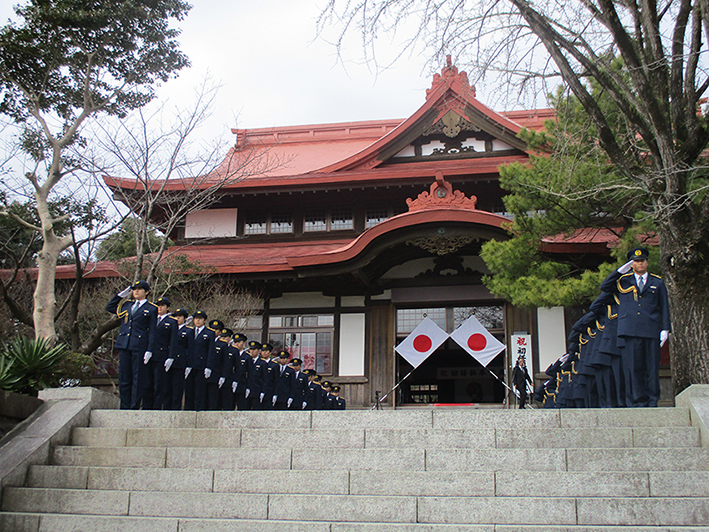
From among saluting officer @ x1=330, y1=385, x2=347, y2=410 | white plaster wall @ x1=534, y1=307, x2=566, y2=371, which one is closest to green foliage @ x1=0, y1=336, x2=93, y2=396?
saluting officer @ x1=330, y1=385, x2=347, y2=410

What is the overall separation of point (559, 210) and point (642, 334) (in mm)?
3989

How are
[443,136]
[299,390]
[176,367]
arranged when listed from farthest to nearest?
1. [443,136]
2. [299,390]
3. [176,367]

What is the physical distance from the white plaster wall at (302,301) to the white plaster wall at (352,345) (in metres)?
0.53

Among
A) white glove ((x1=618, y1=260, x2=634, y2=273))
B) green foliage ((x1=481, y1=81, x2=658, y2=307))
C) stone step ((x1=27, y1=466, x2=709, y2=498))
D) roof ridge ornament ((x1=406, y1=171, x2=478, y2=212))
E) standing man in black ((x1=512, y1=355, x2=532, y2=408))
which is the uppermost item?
roof ridge ornament ((x1=406, y1=171, x2=478, y2=212))

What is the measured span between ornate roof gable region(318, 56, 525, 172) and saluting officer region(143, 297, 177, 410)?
840 centimetres

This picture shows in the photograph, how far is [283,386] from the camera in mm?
10336

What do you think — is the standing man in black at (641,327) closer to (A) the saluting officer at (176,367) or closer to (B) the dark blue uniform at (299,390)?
(A) the saluting officer at (176,367)

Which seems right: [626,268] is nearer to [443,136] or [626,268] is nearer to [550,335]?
[550,335]

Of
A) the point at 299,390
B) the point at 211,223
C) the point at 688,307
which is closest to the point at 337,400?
the point at 299,390

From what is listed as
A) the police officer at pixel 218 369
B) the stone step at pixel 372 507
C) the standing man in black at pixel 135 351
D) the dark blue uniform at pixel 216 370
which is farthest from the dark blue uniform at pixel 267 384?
the stone step at pixel 372 507

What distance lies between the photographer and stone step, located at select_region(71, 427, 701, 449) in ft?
17.4

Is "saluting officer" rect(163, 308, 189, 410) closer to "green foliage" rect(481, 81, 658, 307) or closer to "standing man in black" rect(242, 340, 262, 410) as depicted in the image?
"standing man in black" rect(242, 340, 262, 410)

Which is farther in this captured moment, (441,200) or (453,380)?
(453,380)

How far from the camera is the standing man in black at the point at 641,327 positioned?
6.45m
